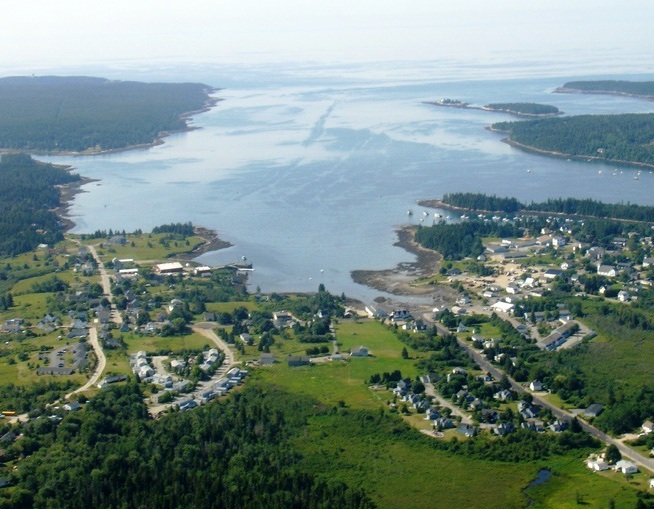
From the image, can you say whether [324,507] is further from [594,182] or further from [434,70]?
[434,70]

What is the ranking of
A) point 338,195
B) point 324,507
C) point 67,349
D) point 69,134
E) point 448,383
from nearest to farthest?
point 324,507
point 448,383
point 67,349
point 338,195
point 69,134

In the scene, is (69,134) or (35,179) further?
(69,134)

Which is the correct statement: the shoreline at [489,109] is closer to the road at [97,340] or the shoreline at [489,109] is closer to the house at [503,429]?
the road at [97,340]

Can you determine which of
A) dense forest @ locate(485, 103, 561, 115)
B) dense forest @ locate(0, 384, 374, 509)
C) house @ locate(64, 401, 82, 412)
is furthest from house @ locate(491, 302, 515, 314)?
dense forest @ locate(485, 103, 561, 115)

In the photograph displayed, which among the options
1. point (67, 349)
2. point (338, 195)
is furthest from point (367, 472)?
point (338, 195)

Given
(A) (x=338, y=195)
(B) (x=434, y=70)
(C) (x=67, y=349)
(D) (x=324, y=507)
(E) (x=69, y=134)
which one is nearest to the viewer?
(D) (x=324, y=507)

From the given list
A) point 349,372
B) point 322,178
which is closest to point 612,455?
point 349,372

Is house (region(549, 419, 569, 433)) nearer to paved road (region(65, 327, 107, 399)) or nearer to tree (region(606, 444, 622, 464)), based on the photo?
tree (region(606, 444, 622, 464))

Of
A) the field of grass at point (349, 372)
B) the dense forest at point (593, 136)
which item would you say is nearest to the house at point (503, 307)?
the field of grass at point (349, 372)
